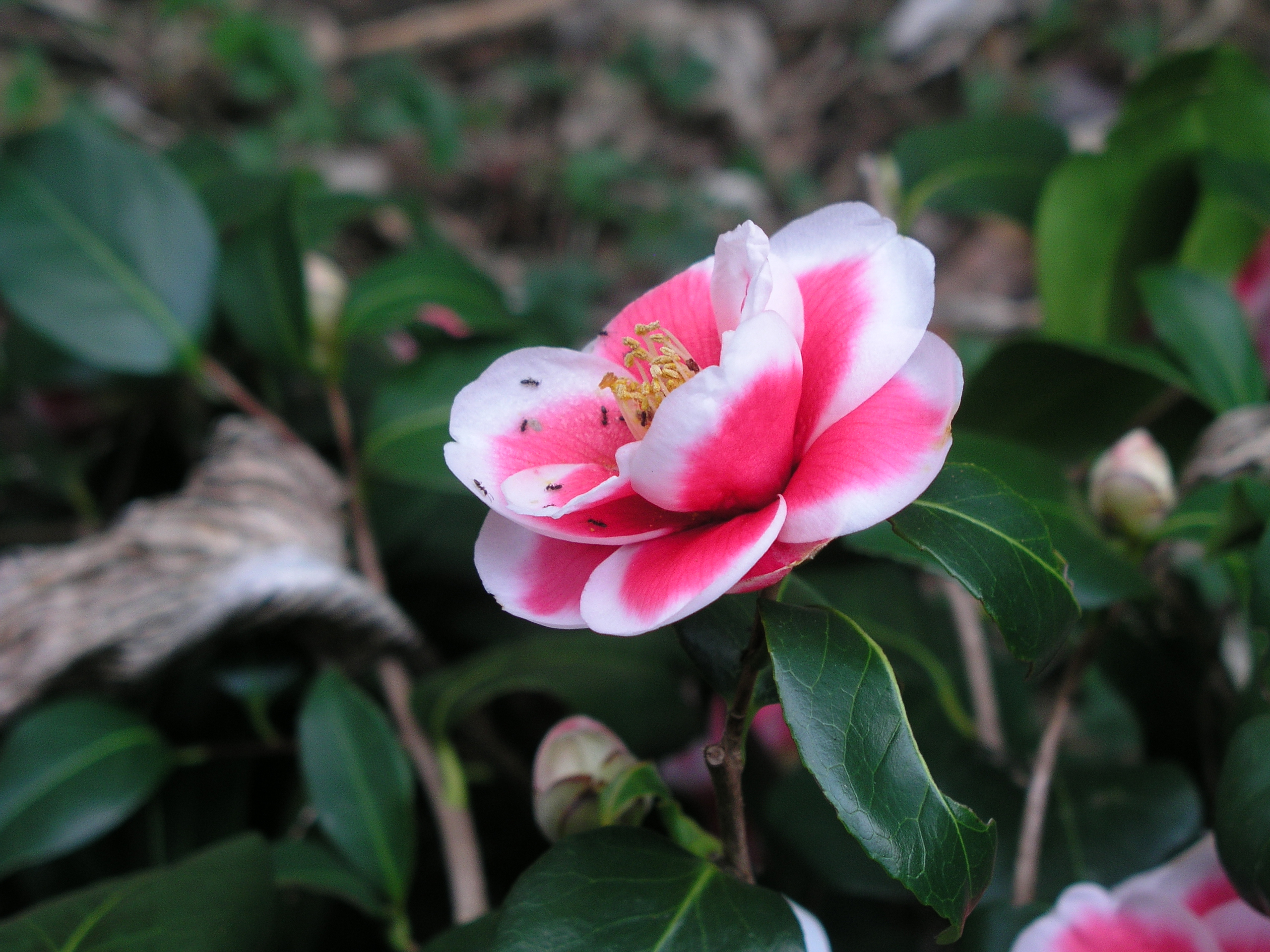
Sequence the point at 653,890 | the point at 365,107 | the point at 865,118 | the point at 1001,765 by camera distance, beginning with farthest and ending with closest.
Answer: the point at 865,118 → the point at 365,107 → the point at 1001,765 → the point at 653,890

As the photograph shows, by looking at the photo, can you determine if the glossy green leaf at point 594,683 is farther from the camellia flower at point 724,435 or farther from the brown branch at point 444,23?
the brown branch at point 444,23

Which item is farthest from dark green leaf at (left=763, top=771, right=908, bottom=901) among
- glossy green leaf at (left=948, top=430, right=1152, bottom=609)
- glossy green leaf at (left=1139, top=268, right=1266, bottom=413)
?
glossy green leaf at (left=1139, top=268, right=1266, bottom=413)

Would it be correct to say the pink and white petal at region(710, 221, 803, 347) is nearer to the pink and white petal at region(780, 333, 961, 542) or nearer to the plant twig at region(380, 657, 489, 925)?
the pink and white petal at region(780, 333, 961, 542)

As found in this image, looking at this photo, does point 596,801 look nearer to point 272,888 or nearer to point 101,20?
point 272,888

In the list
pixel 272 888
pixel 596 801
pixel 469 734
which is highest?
pixel 596 801

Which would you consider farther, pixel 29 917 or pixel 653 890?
pixel 29 917

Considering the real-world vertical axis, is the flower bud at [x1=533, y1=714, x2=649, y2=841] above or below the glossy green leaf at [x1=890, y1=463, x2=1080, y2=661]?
below

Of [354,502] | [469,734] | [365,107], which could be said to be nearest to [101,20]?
[365,107]
